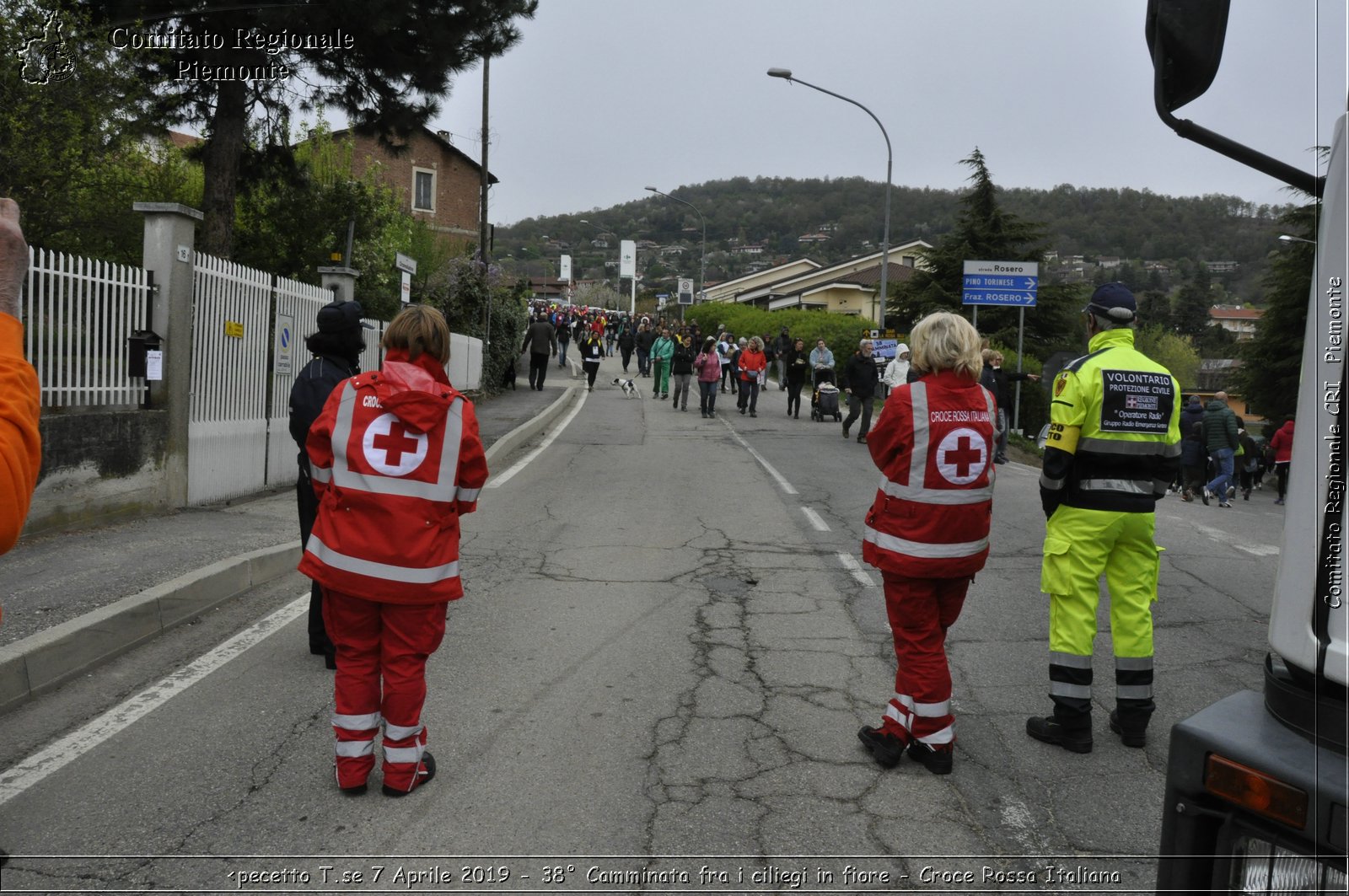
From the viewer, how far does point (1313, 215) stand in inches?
78.1

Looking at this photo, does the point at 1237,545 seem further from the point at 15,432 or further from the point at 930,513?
the point at 15,432

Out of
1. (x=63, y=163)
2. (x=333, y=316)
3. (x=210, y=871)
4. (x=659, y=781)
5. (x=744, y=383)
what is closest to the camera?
(x=210, y=871)

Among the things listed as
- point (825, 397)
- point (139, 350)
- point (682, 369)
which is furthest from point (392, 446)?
point (682, 369)

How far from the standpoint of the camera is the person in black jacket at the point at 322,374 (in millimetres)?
5504

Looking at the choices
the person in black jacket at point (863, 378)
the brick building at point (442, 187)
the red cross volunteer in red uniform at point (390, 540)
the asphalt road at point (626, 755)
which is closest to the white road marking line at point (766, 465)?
the person in black jacket at point (863, 378)

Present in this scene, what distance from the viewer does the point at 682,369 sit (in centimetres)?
2516

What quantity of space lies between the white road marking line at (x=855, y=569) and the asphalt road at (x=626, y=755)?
71 millimetres

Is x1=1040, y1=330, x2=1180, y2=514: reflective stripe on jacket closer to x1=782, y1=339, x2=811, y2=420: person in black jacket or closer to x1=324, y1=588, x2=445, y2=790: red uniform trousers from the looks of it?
x1=324, y1=588, x2=445, y2=790: red uniform trousers

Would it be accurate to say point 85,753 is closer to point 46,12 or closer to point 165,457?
point 165,457

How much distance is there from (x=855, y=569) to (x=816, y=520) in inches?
97.6

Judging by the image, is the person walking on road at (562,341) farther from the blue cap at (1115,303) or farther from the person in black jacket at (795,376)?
the blue cap at (1115,303)

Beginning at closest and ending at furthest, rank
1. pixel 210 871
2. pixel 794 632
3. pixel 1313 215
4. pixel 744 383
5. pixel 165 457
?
pixel 1313 215 < pixel 210 871 < pixel 794 632 < pixel 165 457 < pixel 744 383

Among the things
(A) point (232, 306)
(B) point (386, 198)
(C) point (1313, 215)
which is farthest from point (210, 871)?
(B) point (386, 198)

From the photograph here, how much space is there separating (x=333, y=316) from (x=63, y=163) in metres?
8.82
